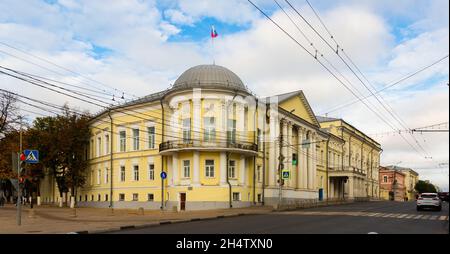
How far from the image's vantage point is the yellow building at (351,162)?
7162 centimetres

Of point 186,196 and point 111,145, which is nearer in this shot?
point 186,196

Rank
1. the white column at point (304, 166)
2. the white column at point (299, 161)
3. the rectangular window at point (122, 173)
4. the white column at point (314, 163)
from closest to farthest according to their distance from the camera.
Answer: the rectangular window at point (122, 173) → the white column at point (299, 161) → the white column at point (304, 166) → the white column at point (314, 163)

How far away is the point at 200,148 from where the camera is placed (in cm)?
4103

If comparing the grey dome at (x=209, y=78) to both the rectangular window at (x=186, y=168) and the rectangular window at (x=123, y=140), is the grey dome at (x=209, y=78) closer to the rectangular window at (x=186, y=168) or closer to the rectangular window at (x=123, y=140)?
the rectangular window at (x=186, y=168)

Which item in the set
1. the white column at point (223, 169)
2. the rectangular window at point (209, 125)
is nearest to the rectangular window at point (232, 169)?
the white column at point (223, 169)

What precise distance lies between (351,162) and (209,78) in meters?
46.5

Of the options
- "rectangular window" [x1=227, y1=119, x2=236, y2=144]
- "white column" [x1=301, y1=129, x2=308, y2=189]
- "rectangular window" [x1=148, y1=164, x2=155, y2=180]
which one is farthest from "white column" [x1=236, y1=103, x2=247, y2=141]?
"white column" [x1=301, y1=129, x2=308, y2=189]

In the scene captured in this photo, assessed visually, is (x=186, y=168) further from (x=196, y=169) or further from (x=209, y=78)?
(x=209, y=78)

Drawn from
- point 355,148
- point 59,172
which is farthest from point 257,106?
point 355,148

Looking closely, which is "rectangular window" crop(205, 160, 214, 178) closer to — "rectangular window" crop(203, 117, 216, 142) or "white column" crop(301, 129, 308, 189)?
"rectangular window" crop(203, 117, 216, 142)

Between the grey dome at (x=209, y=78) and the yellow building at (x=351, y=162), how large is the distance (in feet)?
103

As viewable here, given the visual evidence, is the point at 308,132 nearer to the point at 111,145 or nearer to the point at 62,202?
the point at 111,145

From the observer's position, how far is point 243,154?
4388 centimetres
